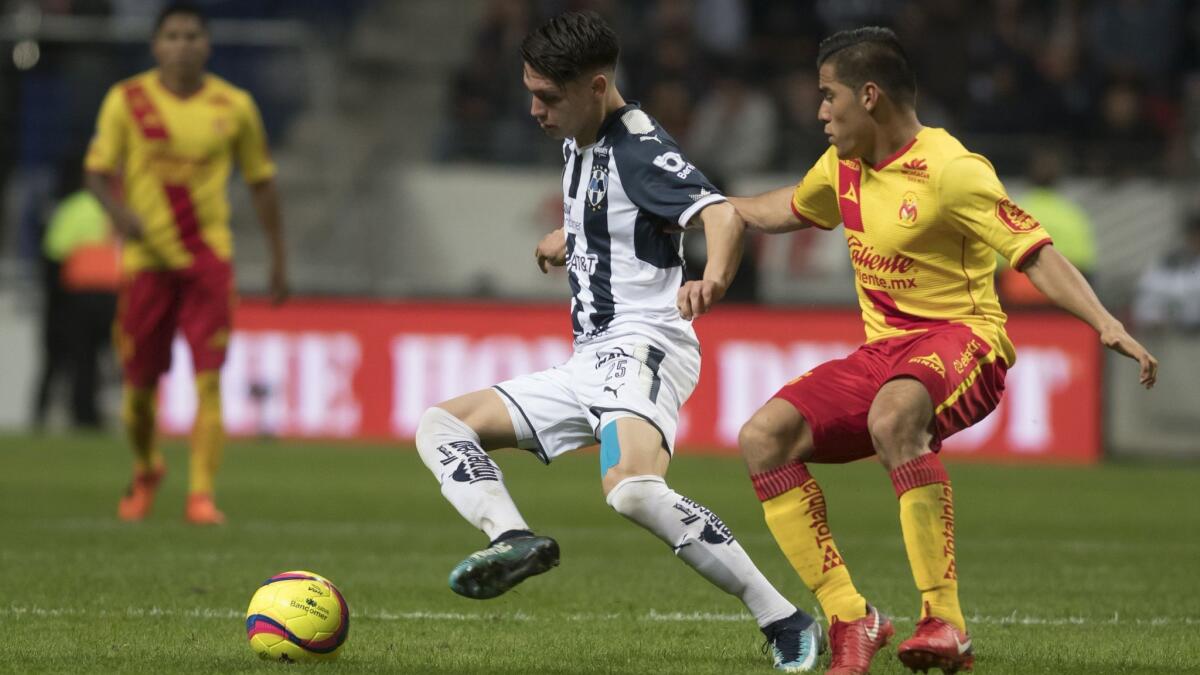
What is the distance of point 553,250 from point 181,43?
4.24 m

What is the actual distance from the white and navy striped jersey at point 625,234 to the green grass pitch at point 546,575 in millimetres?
1006

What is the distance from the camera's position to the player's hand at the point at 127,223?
955cm

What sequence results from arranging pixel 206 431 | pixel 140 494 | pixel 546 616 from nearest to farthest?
pixel 546 616 < pixel 206 431 < pixel 140 494

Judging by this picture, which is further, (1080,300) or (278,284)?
(278,284)

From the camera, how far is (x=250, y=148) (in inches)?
397

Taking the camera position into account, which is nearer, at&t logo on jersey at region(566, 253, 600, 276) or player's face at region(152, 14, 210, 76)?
at&t logo on jersey at region(566, 253, 600, 276)

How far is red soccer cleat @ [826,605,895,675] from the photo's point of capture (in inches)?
214

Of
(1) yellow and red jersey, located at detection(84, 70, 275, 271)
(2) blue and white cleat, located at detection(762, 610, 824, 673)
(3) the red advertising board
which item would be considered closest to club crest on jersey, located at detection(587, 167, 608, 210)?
(2) blue and white cleat, located at detection(762, 610, 824, 673)

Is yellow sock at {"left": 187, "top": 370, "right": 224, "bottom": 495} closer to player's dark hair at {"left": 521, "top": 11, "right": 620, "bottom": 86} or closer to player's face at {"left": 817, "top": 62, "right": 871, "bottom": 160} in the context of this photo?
player's dark hair at {"left": 521, "top": 11, "right": 620, "bottom": 86}

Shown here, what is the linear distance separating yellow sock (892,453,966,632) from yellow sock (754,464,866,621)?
0.83ft

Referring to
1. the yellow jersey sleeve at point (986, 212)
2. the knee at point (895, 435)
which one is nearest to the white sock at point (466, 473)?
the knee at point (895, 435)

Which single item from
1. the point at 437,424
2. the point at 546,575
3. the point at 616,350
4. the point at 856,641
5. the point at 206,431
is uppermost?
the point at 616,350

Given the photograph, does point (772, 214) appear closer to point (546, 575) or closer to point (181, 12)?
point (546, 575)

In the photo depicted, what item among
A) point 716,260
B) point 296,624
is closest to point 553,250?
point 716,260
